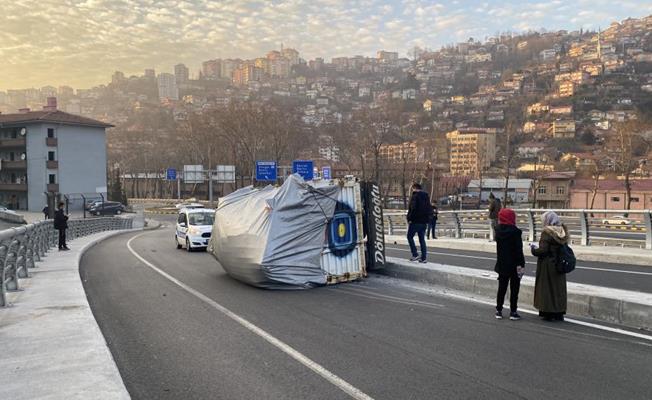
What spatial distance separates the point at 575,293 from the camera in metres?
8.48

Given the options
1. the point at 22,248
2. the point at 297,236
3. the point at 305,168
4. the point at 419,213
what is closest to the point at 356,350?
the point at 297,236

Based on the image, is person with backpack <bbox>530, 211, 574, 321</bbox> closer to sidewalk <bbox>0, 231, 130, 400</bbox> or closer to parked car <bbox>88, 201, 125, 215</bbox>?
sidewalk <bbox>0, 231, 130, 400</bbox>

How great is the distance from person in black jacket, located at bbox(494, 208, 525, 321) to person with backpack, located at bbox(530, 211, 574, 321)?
10.1 inches

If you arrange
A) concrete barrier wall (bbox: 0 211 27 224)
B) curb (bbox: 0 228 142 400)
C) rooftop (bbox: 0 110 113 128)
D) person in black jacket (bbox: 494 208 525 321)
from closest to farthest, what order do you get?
1. curb (bbox: 0 228 142 400)
2. person in black jacket (bbox: 494 208 525 321)
3. concrete barrier wall (bbox: 0 211 27 224)
4. rooftop (bbox: 0 110 113 128)

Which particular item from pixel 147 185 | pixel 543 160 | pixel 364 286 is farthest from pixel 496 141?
pixel 364 286

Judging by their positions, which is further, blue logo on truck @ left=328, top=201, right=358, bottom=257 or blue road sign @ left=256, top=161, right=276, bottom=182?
blue road sign @ left=256, top=161, right=276, bottom=182

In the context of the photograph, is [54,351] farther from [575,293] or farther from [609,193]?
[609,193]

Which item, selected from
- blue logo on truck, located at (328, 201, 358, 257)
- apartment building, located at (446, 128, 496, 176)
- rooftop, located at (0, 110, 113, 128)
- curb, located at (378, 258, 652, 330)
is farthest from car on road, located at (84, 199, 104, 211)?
curb, located at (378, 258, 652, 330)

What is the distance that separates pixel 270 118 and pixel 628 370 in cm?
8590

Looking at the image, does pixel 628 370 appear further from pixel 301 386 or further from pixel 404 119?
pixel 404 119

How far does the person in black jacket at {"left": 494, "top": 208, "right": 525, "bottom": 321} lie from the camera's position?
798 centimetres

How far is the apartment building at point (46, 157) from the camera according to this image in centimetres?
7812

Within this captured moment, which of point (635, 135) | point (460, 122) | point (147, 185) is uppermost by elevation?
point (460, 122)

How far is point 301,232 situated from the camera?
36.9ft
